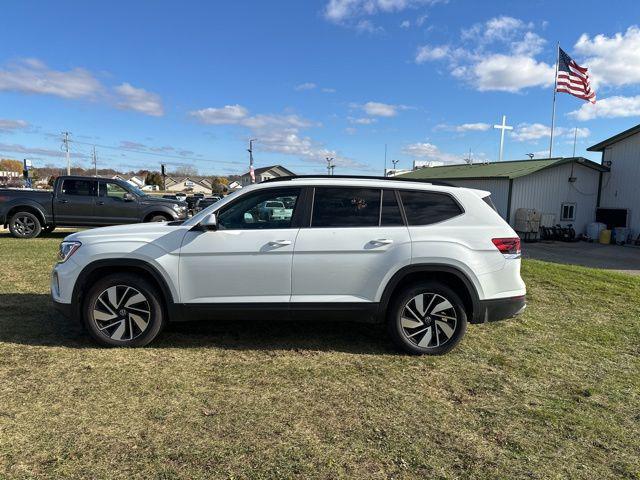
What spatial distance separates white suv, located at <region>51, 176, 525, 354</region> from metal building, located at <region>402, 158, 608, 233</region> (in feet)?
58.5

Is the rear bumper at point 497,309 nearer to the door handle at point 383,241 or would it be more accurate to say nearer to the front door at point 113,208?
the door handle at point 383,241

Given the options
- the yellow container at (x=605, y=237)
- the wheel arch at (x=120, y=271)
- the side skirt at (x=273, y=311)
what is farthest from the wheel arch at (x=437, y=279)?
the yellow container at (x=605, y=237)

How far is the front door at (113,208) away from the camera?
41.8 ft

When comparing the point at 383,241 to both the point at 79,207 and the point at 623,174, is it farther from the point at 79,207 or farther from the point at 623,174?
the point at 623,174

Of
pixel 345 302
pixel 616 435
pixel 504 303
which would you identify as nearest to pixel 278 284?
pixel 345 302

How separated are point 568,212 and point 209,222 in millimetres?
22195

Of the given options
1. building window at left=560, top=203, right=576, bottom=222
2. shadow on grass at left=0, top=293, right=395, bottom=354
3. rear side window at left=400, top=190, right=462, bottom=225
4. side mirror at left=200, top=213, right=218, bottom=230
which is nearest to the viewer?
side mirror at left=200, top=213, right=218, bottom=230

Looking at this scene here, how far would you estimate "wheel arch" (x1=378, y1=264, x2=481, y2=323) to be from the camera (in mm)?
4219

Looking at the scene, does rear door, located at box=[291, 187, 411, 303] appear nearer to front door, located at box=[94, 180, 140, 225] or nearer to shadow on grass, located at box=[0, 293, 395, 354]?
shadow on grass, located at box=[0, 293, 395, 354]

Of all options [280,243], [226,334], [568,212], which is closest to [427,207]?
[280,243]

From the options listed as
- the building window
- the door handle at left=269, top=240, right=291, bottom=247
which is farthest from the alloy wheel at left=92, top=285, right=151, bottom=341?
the building window

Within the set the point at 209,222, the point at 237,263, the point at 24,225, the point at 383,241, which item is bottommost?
the point at 24,225

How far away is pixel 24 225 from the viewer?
41.5 feet

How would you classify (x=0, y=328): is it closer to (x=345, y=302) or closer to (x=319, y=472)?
(x=345, y=302)
